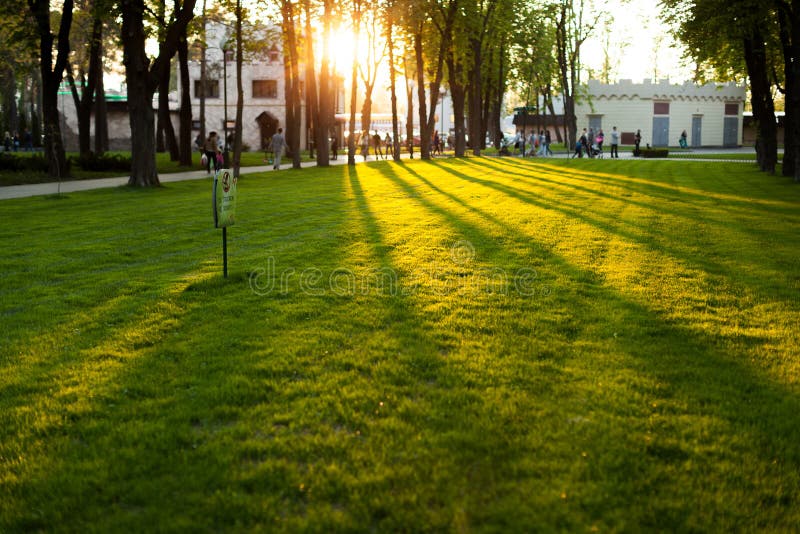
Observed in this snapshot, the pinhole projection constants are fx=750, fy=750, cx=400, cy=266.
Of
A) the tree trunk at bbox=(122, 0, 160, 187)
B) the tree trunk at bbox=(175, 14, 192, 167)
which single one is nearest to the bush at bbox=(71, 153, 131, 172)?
the tree trunk at bbox=(175, 14, 192, 167)

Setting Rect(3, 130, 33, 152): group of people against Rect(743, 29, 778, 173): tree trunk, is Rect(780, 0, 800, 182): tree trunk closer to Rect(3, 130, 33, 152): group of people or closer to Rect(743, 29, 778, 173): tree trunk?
Rect(743, 29, 778, 173): tree trunk

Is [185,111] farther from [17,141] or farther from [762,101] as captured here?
[17,141]

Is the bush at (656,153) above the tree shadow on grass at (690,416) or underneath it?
above

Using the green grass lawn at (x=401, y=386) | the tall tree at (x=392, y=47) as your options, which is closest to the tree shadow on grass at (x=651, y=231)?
the green grass lawn at (x=401, y=386)

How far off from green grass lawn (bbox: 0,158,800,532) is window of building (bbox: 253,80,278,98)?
5599cm

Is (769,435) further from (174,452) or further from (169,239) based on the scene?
(169,239)

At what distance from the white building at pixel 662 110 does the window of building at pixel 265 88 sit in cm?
2653

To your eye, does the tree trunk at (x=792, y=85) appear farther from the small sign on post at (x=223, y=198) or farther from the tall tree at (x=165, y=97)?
the small sign on post at (x=223, y=198)

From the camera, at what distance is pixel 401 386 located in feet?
15.9

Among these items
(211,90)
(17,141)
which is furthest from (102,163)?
(211,90)

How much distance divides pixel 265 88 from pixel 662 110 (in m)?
34.5

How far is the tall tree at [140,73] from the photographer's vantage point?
838 inches

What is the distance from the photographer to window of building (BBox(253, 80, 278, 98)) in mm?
64938

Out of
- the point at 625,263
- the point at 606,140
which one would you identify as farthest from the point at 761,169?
the point at 606,140
